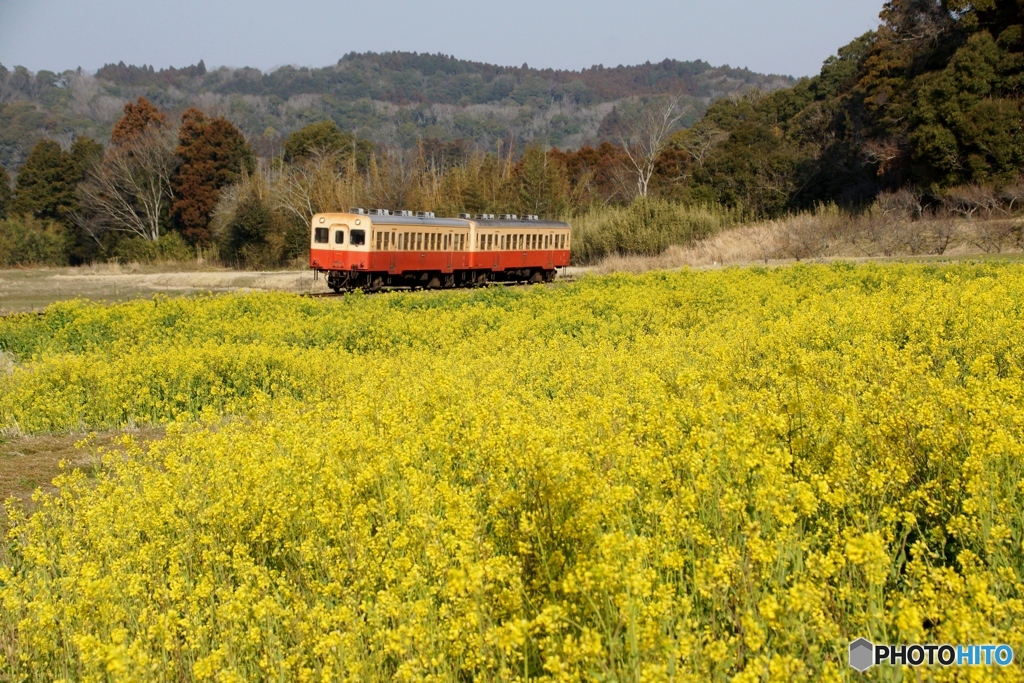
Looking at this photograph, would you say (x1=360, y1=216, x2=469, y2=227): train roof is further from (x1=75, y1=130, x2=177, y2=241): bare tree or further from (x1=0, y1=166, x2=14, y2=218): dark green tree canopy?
(x1=0, y1=166, x2=14, y2=218): dark green tree canopy

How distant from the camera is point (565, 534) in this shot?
4.20 m

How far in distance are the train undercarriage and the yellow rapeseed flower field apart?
661 inches

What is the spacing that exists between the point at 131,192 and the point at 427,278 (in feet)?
111

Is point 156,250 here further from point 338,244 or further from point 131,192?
point 338,244

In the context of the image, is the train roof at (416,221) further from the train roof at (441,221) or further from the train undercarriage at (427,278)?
the train undercarriage at (427,278)

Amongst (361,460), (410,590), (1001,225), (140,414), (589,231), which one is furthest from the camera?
(589,231)

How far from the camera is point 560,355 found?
10.3 meters

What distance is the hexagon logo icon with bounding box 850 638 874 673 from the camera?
318 centimetres

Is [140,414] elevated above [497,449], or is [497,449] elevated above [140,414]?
[497,449]

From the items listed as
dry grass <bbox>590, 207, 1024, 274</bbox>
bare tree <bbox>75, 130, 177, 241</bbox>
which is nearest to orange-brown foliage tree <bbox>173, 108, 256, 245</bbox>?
bare tree <bbox>75, 130, 177, 241</bbox>

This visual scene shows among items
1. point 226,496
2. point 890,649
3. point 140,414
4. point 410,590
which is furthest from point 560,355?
point 890,649

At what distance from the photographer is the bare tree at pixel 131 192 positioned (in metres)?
54.1

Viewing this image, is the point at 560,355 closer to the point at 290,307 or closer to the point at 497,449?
the point at 497,449

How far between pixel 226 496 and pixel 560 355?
5620 millimetres
